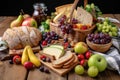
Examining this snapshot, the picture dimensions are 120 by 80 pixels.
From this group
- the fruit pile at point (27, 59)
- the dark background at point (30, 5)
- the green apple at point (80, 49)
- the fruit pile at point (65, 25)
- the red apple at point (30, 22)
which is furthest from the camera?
the dark background at point (30, 5)

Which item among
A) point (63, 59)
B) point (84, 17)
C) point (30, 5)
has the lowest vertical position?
point (30, 5)

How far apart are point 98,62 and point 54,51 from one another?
288 millimetres

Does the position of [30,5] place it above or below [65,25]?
below

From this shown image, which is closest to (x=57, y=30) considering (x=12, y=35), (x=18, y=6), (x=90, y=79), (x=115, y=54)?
(x=12, y=35)

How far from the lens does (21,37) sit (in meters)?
1.57

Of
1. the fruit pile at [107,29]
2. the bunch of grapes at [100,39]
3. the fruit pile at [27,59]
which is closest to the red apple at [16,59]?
the fruit pile at [27,59]

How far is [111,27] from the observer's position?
1680mm

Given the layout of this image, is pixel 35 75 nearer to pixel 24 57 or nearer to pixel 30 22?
pixel 24 57

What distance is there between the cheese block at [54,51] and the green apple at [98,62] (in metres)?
0.19

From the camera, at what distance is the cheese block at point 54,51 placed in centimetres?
140

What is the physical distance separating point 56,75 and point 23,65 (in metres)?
0.23

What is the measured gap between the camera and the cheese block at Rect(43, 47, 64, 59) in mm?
1400

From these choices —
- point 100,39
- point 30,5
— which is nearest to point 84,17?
point 100,39

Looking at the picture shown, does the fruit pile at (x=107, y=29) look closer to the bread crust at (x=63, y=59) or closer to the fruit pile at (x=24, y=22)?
the bread crust at (x=63, y=59)
